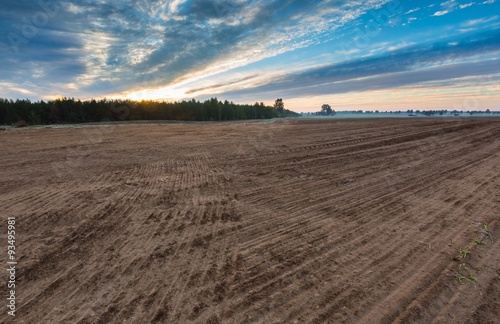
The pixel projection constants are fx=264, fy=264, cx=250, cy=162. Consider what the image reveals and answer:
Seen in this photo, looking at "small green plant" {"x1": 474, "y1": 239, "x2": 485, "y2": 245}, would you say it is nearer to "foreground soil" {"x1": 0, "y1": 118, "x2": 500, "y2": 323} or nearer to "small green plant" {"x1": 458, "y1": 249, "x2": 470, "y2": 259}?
"foreground soil" {"x1": 0, "y1": 118, "x2": 500, "y2": 323}

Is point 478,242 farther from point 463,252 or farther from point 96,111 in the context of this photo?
point 96,111

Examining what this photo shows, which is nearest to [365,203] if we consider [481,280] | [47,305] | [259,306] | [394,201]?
[394,201]

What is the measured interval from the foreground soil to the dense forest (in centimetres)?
3597

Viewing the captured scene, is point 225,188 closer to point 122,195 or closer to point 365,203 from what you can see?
point 122,195

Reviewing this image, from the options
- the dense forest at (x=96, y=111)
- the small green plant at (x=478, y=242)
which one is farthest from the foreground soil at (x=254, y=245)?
the dense forest at (x=96, y=111)

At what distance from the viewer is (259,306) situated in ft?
9.14

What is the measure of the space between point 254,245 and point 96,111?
185 feet

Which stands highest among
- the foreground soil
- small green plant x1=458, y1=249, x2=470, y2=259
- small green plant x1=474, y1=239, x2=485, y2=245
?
the foreground soil

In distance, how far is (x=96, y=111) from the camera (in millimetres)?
50750

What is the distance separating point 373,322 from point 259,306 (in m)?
1.14

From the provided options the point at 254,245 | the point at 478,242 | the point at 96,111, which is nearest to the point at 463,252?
the point at 478,242

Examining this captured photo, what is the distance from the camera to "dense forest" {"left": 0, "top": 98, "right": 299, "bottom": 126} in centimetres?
4434

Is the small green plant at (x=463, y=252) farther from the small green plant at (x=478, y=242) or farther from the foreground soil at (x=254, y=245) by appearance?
the small green plant at (x=478, y=242)

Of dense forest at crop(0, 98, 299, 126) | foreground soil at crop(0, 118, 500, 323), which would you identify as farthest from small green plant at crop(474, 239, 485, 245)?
dense forest at crop(0, 98, 299, 126)
